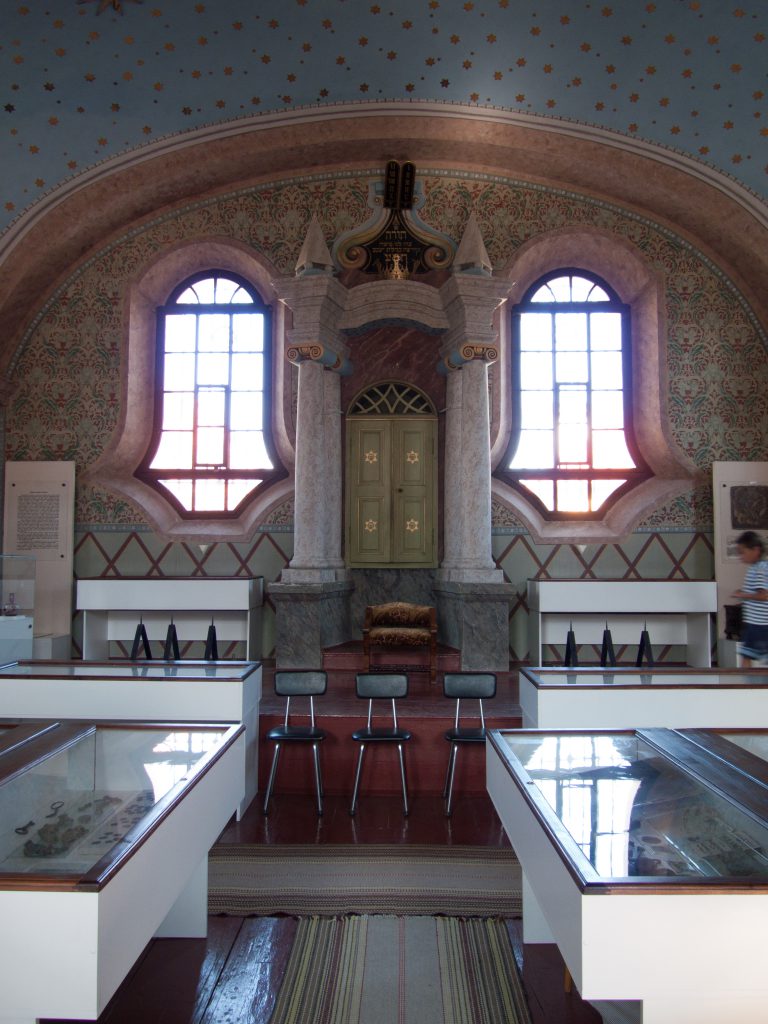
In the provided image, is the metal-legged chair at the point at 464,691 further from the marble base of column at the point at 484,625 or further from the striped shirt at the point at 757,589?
the marble base of column at the point at 484,625

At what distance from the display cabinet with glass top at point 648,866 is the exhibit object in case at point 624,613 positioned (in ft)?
16.1

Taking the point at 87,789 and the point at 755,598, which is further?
the point at 755,598

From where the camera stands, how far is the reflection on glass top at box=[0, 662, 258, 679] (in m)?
4.32

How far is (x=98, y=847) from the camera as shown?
2.12 metres

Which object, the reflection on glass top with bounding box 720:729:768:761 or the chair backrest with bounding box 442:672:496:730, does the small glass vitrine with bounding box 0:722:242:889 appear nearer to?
the reflection on glass top with bounding box 720:729:768:761

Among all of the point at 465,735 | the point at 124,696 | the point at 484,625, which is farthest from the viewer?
the point at 484,625

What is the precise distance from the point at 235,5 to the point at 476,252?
3024 mm

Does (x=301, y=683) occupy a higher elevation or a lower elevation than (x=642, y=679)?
lower

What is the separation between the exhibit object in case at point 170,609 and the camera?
7.75m

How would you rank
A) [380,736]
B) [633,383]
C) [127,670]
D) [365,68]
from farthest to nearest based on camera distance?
[633,383]
[365,68]
[380,736]
[127,670]

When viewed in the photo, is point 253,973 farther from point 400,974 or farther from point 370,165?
point 370,165

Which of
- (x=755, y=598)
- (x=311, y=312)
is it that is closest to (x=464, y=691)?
(x=755, y=598)

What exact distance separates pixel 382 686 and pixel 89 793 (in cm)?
249

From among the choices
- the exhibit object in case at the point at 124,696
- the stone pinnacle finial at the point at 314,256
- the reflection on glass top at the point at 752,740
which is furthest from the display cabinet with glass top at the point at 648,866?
the stone pinnacle finial at the point at 314,256
